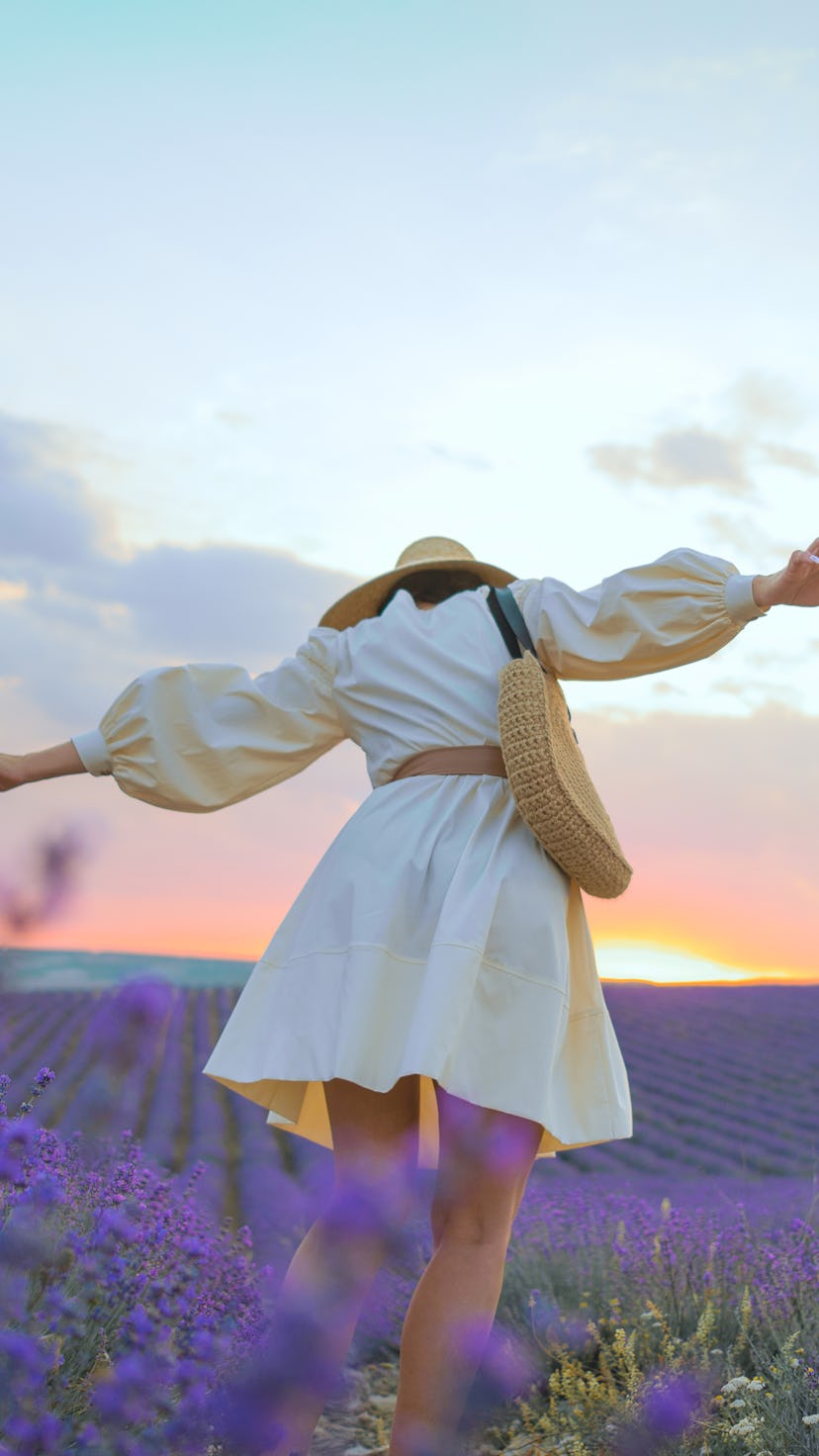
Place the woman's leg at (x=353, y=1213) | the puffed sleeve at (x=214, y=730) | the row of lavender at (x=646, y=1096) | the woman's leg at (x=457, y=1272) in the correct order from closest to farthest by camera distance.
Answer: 1. the woman's leg at (x=353, y=1213)
2. the woman's leg at (x=457, y=1272)
3. the puffed sleeve at (x=214, y=730)
4. the row of lavender at (x=646, y=1096)

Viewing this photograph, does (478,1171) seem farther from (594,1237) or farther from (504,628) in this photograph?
(594,1237)

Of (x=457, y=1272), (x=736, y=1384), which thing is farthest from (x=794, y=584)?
(x=736, y=1384)

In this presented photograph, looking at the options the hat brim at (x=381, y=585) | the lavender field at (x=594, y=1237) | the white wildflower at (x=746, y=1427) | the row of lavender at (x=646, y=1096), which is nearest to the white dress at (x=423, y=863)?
the hat brim at (x=381, y=585)

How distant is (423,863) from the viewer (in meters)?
1.79

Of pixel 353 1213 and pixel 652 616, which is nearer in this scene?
pixel 353 1213

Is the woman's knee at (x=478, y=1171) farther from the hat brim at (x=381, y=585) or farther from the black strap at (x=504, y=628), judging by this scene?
the hat brim at (x=381, y=585)

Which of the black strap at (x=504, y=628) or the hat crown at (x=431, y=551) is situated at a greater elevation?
the hat crown at (x=431, y=551)

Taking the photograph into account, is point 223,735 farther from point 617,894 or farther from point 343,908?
point 617,894

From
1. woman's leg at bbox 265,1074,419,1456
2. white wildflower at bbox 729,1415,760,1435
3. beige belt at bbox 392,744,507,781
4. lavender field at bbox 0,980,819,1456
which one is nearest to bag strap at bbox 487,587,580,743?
beige belt at bbox 392,744,507,781

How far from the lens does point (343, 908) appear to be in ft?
6.03

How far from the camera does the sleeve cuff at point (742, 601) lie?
6.14 feet

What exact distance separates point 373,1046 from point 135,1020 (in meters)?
0.54

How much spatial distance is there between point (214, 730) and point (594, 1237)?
187 cm

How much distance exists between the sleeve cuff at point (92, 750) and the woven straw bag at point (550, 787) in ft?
2.63
